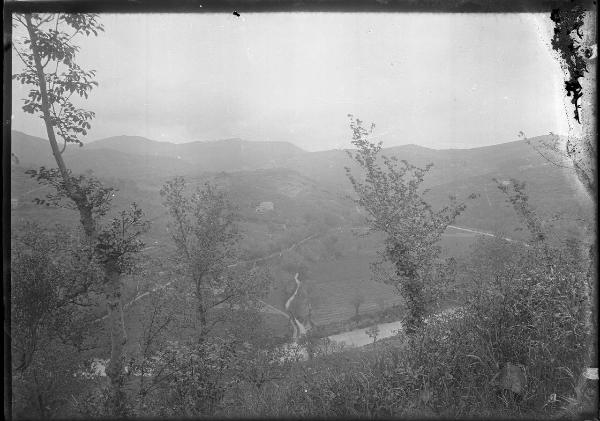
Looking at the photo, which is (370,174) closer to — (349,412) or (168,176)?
(168,176)

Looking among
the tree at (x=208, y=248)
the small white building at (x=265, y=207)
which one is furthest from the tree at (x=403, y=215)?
the tree at (x=208, y=248)

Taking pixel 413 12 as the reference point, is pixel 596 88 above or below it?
below

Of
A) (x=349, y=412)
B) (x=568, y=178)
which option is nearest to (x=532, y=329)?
(x=568, y=178)

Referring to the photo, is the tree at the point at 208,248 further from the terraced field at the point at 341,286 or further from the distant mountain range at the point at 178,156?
the terraced field at the point at 341,286

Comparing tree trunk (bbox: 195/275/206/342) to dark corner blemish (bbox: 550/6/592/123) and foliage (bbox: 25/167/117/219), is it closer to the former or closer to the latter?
foliage (bbox: 25/167/117/219)

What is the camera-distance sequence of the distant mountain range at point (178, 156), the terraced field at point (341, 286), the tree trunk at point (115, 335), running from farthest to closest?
the terraced field at point (341, 286) → the tree trunk at point (115, 335) → the distant mountain range at point (178, 156)

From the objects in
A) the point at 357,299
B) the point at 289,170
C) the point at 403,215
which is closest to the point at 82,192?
the point at 289,170

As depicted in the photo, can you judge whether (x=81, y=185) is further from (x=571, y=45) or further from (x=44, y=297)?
(x=571, y=45)
